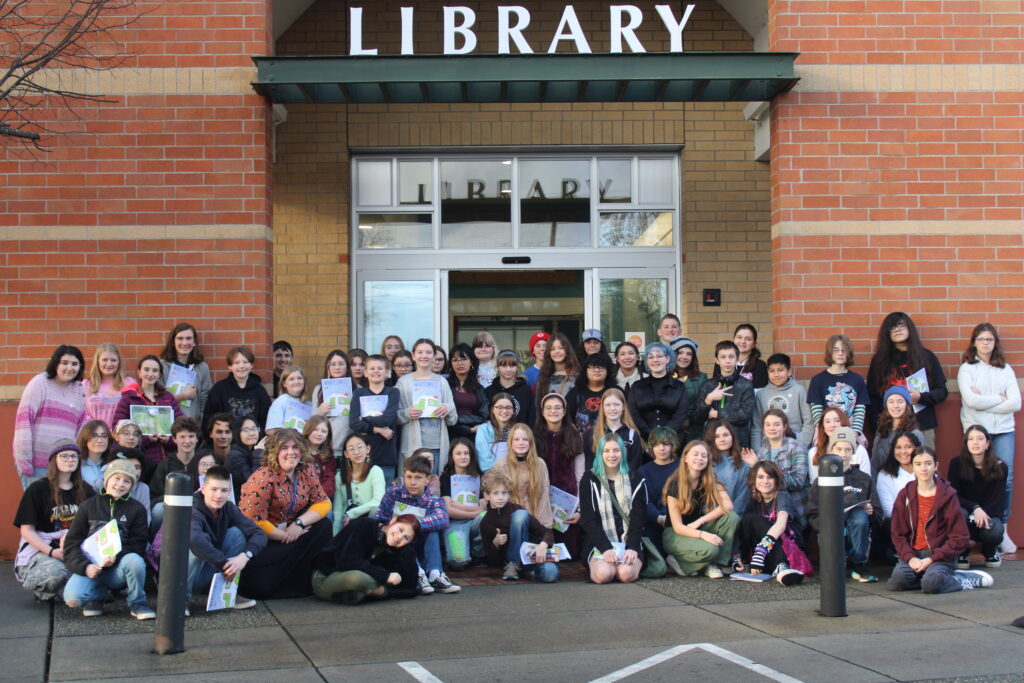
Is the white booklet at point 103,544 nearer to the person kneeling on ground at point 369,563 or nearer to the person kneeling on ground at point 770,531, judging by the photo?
the person kneeling on ground at point 369,563

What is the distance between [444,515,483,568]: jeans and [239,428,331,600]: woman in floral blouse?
3.89ft

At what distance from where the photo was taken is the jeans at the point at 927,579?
8.05 metres

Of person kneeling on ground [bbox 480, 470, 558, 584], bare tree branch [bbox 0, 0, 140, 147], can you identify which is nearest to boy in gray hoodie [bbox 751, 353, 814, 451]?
person kneeling on ground [bbox 480, 470, 558, 584]

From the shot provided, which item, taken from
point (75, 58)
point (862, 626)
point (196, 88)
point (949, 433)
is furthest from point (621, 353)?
point (75, 58)

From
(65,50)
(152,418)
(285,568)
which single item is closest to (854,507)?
(285,568)

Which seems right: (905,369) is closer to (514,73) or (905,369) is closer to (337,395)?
(514,73)

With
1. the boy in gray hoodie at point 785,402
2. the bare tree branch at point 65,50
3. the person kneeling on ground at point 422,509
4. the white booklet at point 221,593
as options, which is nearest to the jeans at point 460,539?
the person kneeling on ground at point 422,509

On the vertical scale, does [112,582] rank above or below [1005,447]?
below

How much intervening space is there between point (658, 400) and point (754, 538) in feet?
5.05

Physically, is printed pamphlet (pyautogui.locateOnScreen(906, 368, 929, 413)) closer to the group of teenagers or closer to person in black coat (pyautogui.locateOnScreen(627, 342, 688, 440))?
the group of teenagers

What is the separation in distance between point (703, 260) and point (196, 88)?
615cm

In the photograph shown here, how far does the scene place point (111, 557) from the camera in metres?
7.41

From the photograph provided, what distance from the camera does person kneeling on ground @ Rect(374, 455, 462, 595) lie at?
8.45 metres

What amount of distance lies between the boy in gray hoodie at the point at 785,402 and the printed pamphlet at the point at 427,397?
9.24ft
